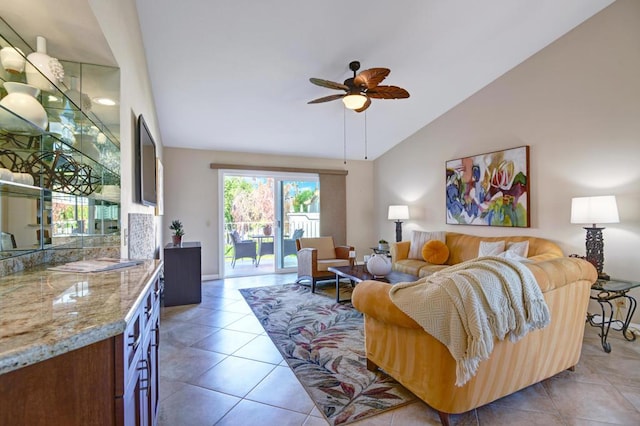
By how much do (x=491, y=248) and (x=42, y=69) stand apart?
443 centimetres

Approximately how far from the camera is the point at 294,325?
10.7ft

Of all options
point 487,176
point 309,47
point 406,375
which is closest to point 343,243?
point 487,176

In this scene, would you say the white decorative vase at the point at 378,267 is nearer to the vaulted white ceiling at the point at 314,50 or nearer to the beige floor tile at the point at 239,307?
the beige floor tile at the point at 239,307

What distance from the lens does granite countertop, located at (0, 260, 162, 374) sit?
0.63 m

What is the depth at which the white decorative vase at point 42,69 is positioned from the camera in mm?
1465

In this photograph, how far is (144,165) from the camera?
8.66 ft

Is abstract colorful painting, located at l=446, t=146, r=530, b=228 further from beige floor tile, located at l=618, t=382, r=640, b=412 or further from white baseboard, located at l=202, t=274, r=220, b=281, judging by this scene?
white baseboard, located at l=202, t=274, r=220, b=281

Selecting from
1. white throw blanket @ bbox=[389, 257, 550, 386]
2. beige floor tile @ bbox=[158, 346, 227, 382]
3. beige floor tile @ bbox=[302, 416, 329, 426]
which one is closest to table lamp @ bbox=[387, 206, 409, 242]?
white throw blanket @ bbox=[389, 257, 550, 386]

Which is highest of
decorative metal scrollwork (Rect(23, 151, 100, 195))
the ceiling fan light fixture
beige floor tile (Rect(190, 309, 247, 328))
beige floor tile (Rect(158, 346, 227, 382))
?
the ceiling fan light fixture

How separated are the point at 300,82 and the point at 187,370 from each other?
10.7 ft

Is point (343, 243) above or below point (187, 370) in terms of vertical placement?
above

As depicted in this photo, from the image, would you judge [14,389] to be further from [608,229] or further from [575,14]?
[575,14]

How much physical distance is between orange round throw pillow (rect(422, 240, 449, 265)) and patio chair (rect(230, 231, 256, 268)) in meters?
3.18

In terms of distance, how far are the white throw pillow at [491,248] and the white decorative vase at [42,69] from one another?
4.30 m
